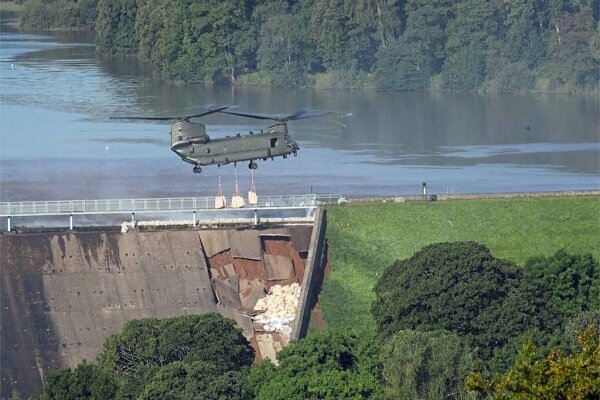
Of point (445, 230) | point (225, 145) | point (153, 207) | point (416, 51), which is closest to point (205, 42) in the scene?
point (416, 51)

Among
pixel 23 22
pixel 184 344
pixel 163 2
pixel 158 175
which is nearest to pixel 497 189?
pixel 158 175

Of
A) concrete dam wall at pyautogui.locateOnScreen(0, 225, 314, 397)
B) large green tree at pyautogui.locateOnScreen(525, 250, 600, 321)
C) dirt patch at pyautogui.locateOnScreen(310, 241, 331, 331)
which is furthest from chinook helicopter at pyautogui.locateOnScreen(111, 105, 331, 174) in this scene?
large green tree at pyautogui.locateOnScreen(525, 250, 600, 321)


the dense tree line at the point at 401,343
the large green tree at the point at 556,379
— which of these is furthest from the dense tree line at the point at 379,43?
the large green tree at the point at 556,379

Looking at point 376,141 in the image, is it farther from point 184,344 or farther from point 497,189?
point 184,344

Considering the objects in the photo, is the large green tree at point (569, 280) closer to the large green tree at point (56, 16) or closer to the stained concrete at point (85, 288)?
the stained concrete at point (85, 288)

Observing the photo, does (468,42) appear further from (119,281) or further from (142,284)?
(119,281)

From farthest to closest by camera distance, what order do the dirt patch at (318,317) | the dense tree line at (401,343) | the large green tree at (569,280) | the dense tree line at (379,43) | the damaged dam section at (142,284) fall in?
the dense tree line at (379,43) → the dirt patch at (318,317) → the damaged dam section at (142,284) → the large green tree at (569,280) → the dense tree line at (401,343)
